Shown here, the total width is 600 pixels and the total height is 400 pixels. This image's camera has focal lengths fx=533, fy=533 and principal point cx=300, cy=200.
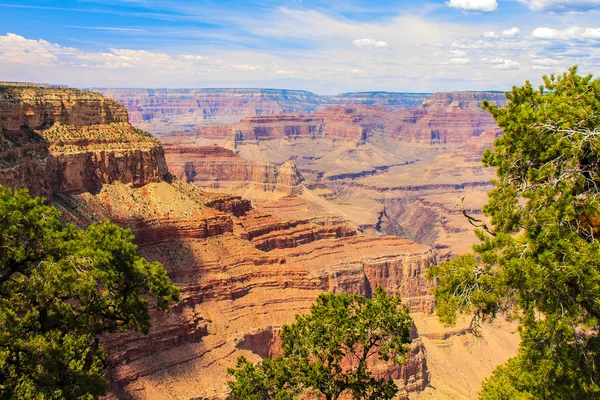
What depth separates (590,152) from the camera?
18547 mm

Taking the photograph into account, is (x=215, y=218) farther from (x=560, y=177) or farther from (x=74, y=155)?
(x=560, y=177)

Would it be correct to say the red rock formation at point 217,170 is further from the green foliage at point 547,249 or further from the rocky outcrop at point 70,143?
the green foliage at point 547,249

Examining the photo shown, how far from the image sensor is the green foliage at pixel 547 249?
1748 centimetres

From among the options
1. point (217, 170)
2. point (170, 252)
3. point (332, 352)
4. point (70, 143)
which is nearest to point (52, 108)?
point (70, 143)

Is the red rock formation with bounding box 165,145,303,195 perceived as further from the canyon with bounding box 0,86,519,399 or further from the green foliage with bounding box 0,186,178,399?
the green foliage with bounding box 0,186,178,399

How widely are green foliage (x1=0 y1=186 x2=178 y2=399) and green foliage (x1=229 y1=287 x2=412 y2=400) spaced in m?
6.33

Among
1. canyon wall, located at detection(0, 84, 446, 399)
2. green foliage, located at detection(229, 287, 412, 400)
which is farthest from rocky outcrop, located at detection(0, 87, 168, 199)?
green foliage, located at detection(229, 287, 412, 400)

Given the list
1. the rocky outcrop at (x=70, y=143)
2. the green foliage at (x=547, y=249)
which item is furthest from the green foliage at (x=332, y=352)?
the rocky outcrop at (x=70, y=143)

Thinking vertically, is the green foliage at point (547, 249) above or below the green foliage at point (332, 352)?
above

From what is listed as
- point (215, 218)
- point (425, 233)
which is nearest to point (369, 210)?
point (425, 233)

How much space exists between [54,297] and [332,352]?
11423 mm

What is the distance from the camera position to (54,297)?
20938mm

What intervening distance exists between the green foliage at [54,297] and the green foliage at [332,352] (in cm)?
633

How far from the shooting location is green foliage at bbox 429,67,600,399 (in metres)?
17.5
